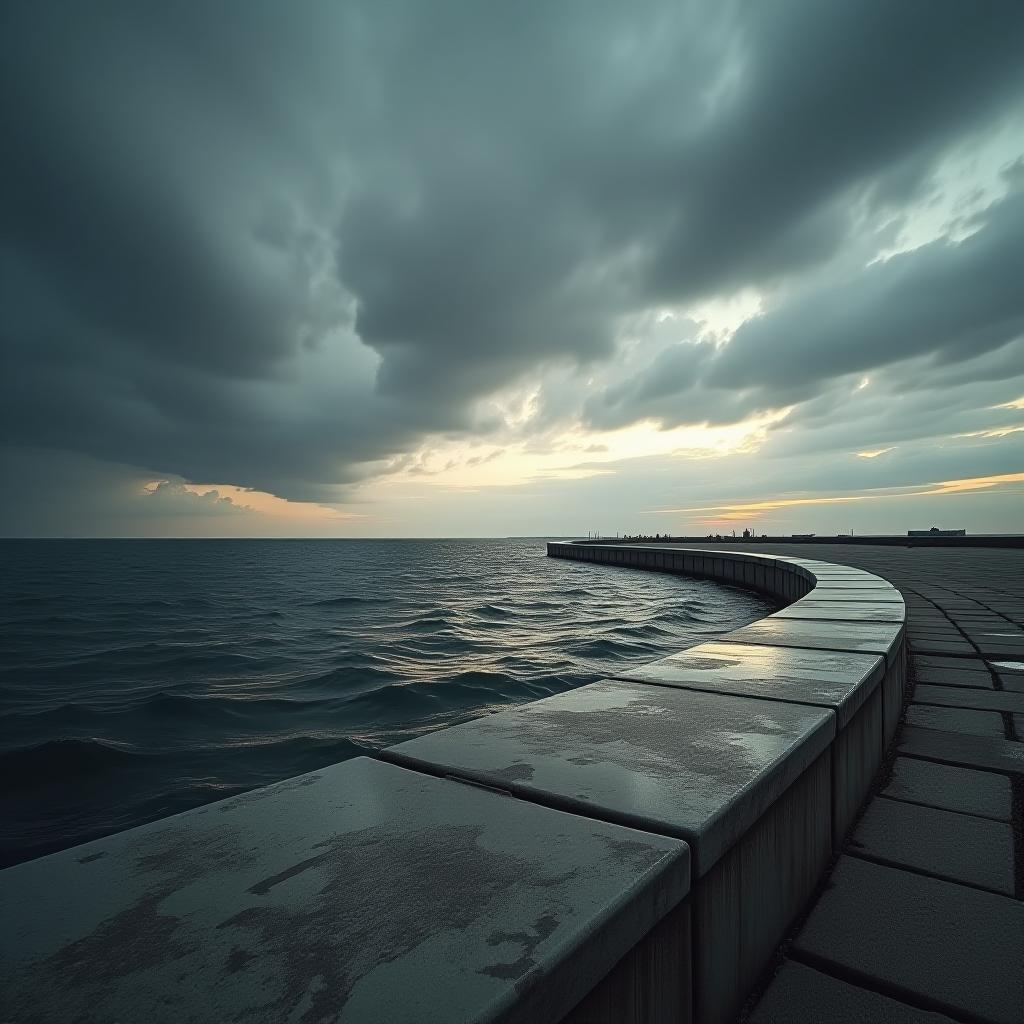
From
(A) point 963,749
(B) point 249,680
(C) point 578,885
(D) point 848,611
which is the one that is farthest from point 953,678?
(B) point 249,680

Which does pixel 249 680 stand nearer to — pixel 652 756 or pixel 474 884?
pixel 652 756

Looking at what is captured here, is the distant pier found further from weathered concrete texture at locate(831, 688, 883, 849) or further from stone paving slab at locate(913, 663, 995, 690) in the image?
stone paving slab at locate(913, 663, 995, 690)

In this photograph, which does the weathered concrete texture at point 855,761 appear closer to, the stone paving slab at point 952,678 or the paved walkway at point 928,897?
the paved walkway at point 928,897

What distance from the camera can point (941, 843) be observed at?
6.27 ft

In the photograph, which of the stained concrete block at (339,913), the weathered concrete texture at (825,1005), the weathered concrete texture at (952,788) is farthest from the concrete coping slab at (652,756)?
the weathered concrete texture at (952,788)

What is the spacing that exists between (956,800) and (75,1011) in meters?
2.71

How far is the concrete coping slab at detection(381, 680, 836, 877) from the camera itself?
1.34 meters

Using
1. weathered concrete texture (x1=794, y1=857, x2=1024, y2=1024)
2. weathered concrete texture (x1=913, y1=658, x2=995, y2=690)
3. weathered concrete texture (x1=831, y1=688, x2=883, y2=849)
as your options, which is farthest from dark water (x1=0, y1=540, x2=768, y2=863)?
weathered concrete texture (x1=794, y1=857, x2=1024, y2=1024)

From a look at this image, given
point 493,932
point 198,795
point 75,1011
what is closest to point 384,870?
point 493,932

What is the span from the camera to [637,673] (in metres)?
2.77

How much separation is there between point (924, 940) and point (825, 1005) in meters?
0.36

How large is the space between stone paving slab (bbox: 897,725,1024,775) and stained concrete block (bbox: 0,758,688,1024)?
213cm

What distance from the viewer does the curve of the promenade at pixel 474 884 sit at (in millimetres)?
851

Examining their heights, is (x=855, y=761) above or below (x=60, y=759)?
above
